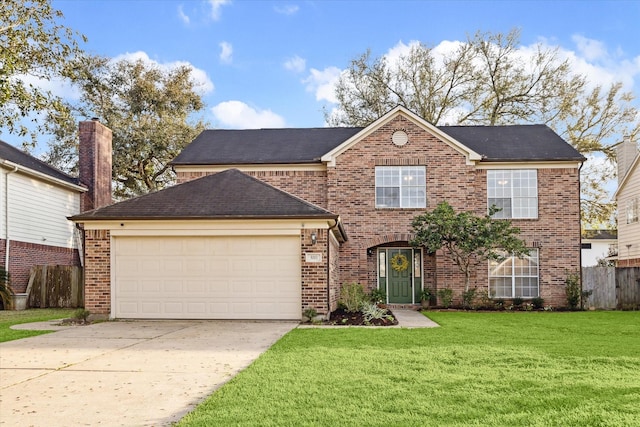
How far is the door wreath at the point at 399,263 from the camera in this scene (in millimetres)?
19391

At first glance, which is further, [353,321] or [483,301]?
[483,301]

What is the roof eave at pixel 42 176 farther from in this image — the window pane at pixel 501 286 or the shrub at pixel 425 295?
the window pane at pixel 501 286

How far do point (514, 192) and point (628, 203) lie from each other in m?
8.72

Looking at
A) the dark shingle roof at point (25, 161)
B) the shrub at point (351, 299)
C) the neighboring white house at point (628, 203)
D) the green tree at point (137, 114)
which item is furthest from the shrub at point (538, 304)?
the green tree at point (137, 114)

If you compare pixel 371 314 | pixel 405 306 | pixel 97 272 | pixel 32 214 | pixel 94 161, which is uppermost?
pixel 94 161

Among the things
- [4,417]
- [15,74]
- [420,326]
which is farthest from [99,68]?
[4,417]

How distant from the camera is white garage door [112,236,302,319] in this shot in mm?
13289

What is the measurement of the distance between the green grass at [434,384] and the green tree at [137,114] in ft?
72.7

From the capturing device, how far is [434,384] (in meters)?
5.90

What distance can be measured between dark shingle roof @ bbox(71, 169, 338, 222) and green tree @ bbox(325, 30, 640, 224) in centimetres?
1817

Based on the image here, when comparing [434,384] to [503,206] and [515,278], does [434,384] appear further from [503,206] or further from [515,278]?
[503,206]

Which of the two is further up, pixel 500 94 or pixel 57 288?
pixel 500 94

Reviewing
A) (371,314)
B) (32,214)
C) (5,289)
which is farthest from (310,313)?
(32,214)

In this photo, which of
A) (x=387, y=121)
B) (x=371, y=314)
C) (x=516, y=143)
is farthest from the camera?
(x=516, y=143)
